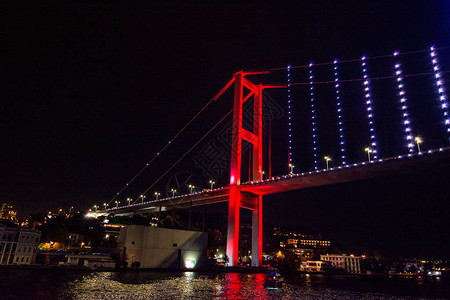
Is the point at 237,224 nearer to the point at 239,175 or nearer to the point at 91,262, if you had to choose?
the point at 239,175

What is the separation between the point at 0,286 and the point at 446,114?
110 feet

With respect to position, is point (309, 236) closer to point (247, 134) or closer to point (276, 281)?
point (247, 134)

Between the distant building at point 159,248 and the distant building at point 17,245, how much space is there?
8747 mm

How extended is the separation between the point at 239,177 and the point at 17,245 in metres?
27.5

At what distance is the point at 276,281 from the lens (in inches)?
807

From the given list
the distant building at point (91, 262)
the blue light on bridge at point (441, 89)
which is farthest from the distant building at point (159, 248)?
the blue light on bridge at point (441, 89)

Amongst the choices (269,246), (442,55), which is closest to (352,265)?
(269,246)

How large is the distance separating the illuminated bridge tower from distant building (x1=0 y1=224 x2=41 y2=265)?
2324cm

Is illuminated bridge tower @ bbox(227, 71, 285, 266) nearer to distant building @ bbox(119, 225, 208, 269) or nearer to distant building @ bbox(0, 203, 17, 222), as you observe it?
distant building @ bbox(119, 225, 208, 269)

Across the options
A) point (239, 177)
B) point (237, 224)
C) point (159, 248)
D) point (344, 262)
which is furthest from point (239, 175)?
point (344, 262)

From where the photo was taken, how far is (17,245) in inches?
1088

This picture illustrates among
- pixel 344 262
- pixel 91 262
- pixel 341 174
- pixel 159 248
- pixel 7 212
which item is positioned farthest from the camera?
pixel 7 212

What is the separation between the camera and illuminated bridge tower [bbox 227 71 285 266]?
41156mm

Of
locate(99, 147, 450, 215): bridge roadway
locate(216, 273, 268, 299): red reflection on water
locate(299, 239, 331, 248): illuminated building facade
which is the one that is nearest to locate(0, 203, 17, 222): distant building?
locate(99, 147, 450, 215): bridge roadway
